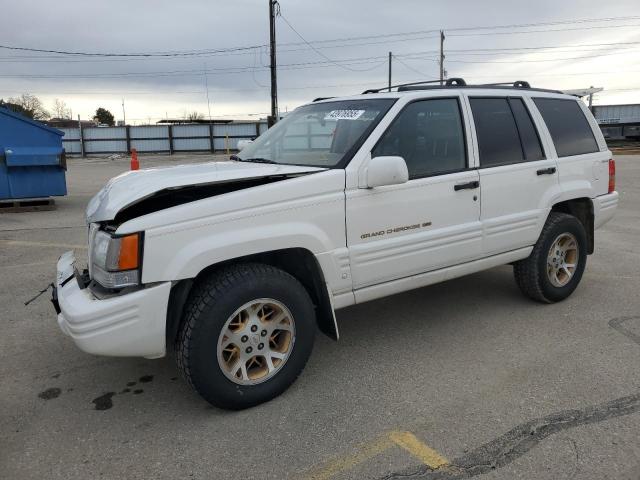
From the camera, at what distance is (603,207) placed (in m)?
5.14

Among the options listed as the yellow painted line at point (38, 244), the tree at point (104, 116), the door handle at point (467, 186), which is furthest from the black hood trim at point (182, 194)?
the tree at point (104, 116)

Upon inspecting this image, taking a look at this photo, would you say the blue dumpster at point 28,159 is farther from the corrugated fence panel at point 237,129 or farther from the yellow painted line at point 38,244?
the corrugated fence panel at point 237,129

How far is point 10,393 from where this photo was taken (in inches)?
134

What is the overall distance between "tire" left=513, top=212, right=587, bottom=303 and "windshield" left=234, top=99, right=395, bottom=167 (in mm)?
1965

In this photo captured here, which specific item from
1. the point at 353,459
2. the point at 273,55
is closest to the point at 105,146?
the point at 273,55

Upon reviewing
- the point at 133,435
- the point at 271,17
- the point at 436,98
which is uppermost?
the point at 271,17

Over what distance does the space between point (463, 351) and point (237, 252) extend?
1.94 meters

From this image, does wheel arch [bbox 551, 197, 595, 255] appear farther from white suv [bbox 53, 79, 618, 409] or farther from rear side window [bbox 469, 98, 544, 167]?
rear side window [bbox 469, 98, 544, 167]

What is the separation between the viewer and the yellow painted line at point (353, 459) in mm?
2562

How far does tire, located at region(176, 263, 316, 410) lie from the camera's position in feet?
9.57

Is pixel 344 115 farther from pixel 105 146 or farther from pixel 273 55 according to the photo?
pixel 105 146

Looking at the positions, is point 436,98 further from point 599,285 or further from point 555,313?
point 599,285

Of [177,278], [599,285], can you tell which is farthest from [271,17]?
[177,278]

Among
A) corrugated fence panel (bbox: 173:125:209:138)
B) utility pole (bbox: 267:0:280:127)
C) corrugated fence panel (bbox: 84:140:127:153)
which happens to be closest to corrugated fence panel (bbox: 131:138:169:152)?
corrugated fence panel (bbox: 84:140:127:153)
